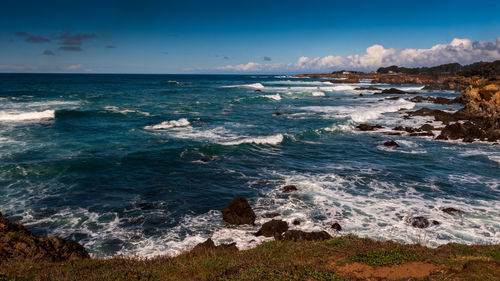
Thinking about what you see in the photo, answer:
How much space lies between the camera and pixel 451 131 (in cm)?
3111

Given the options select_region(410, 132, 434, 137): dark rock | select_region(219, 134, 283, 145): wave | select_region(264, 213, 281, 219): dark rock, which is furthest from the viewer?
select_region(410, 132, 434, 137): dark rock

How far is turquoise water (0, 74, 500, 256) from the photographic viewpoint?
13352 millimetres

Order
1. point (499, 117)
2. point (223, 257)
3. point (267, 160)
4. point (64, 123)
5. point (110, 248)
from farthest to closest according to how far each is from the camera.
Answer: point (64, 123)
point (499, 117)
point (267, 160)
point (110, 248)
point (223, 257)

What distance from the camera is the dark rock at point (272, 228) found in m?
12.7

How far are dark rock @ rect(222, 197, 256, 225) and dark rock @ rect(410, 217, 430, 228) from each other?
22.9 ft

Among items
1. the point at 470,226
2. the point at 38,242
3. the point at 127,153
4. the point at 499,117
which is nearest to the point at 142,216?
the point at 38,242

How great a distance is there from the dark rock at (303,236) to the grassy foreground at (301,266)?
198cm

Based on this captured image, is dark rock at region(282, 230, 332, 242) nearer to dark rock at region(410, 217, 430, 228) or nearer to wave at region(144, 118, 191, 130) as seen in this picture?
dark rock at region(410, 217, 430, 228)

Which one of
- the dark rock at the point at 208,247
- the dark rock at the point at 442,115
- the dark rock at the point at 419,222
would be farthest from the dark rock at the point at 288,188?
the dark rock at the point at 442,115

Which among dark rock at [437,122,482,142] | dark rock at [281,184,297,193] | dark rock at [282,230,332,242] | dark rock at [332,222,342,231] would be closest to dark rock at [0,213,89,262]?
dark rock at [282,230,332,242]

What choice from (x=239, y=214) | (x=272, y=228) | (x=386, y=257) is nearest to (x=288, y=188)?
(x=239, y=214)

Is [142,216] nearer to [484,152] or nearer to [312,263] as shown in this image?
[312,263]

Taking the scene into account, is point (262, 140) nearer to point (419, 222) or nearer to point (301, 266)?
point (419, 222)

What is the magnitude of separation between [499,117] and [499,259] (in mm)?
33095
